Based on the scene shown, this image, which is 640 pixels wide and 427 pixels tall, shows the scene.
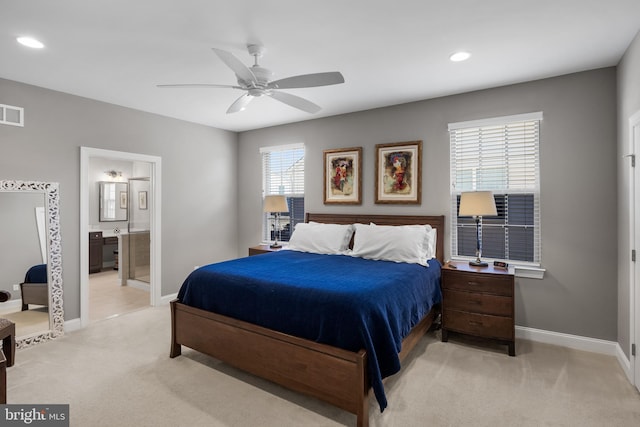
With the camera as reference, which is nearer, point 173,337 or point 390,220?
point 173,337

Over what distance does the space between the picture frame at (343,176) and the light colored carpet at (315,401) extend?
6.97 ft

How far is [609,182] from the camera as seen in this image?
305cm

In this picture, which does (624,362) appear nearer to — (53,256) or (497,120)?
(497,120)

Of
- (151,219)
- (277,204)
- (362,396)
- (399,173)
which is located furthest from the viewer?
(277,204)

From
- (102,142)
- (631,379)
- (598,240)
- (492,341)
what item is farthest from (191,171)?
(631,379)

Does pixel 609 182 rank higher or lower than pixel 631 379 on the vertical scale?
higher

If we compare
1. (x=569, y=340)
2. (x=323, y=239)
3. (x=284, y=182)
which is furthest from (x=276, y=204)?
(x=569, y=340)

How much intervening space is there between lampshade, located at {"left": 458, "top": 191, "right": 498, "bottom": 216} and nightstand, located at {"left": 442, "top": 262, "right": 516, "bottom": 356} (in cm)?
55

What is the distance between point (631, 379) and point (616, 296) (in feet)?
2.48

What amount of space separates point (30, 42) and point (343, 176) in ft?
11.1

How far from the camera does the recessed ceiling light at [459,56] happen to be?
2.78 metres

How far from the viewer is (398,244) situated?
348cm

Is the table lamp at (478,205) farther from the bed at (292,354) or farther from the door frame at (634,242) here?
the bed at (292,354)

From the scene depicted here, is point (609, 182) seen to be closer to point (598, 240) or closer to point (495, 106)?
point (598, 240)
